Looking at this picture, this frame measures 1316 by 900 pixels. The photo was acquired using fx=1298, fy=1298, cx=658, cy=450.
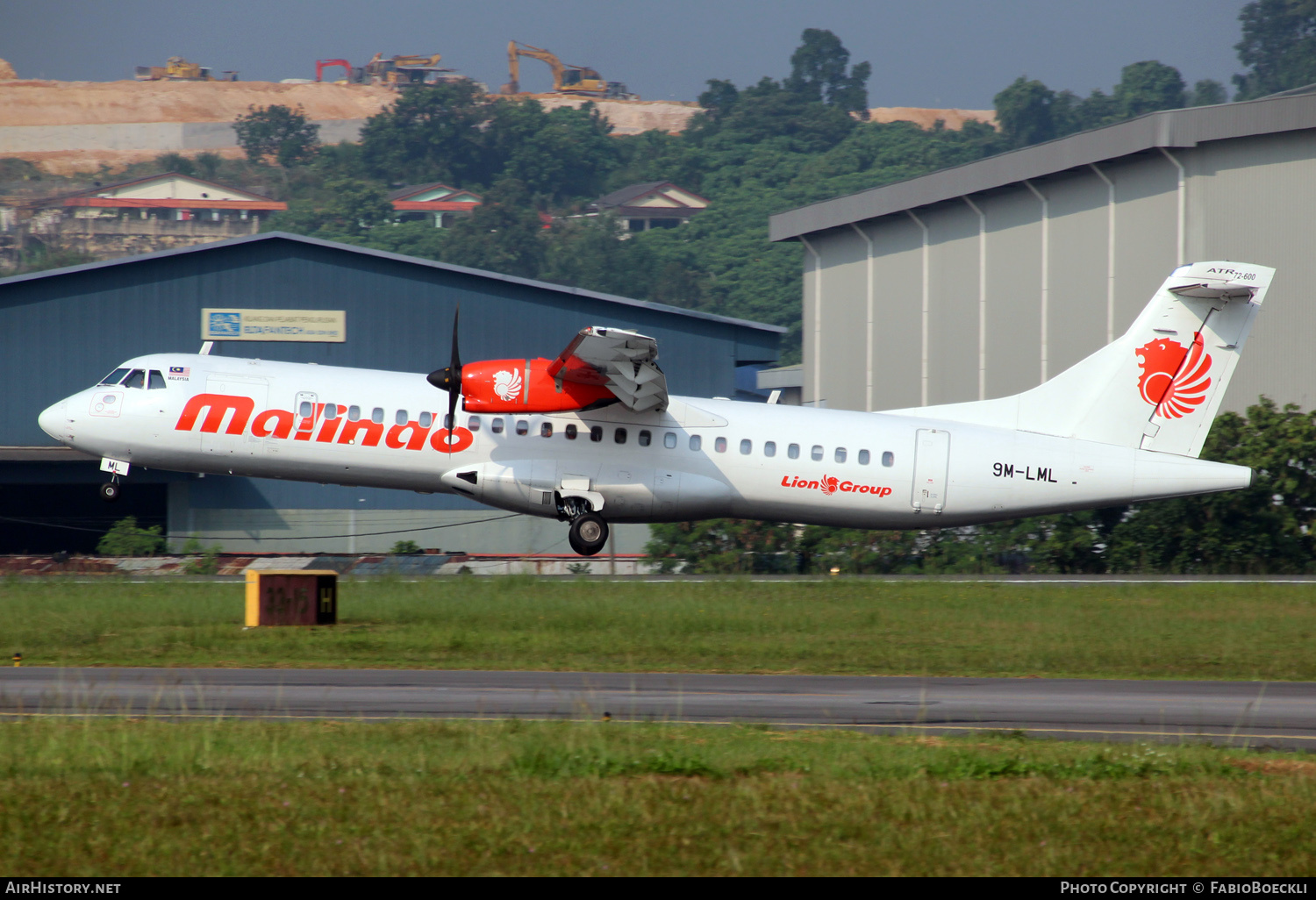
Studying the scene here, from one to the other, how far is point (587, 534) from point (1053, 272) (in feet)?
74.4

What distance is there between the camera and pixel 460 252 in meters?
126

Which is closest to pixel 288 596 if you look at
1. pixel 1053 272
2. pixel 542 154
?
pixel 1053 272

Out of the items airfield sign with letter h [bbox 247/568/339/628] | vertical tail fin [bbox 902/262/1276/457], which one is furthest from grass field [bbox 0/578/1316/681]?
vertical tail fin [bbox 902/262/1276/457]

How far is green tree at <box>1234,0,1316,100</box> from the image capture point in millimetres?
168375

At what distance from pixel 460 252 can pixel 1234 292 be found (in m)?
105

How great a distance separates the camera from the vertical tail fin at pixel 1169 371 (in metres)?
27.2

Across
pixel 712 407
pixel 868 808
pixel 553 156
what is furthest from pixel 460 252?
pixel 868 808

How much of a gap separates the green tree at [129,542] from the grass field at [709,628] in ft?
36.8

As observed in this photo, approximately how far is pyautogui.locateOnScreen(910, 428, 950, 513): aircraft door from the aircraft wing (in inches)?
223

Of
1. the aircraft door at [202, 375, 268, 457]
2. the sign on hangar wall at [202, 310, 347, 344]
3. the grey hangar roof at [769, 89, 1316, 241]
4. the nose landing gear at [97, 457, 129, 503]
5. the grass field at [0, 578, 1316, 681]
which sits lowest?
the grass field at [0, 578, 1316, 681]

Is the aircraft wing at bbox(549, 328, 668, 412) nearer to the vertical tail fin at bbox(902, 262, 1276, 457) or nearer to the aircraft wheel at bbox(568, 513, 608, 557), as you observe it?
the aircraft wheel at bbox(568, 513, 608, 557)

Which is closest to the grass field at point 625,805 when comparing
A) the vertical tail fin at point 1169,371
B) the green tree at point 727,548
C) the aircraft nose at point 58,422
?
the aircraft nose at point 58,422

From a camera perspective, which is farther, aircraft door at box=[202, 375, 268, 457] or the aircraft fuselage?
the aircraft fuselage

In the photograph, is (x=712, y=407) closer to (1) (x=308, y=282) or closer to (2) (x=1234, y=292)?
(2) (x=1234, y=292)
